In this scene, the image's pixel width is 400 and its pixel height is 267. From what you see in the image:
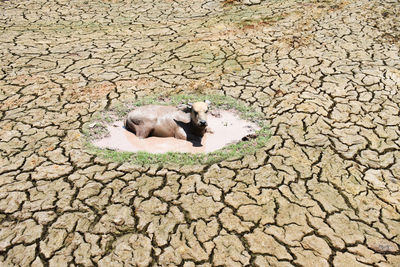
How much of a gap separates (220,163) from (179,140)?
2.44 ft

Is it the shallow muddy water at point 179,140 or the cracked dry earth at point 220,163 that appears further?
the shallow muddy water at point 179,140

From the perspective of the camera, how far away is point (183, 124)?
4816 mm

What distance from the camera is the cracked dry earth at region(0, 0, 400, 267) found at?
3.43m

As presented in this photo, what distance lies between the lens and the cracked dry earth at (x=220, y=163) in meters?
3.43

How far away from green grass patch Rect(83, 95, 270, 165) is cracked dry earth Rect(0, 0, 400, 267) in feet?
0.40

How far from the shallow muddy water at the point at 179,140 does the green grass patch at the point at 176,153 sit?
0.11 meters

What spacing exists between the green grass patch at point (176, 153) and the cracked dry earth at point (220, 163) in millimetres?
123

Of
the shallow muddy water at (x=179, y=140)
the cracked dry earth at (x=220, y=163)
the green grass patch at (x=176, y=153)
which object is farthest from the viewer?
the shallow muddy water at (x=179, y=140)

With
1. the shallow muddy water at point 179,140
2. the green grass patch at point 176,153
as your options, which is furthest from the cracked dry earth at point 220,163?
the shallow muddy water at point 179,140

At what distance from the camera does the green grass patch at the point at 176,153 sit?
4.48 meters

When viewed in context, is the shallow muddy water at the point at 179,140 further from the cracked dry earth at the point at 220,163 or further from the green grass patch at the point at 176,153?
the cracked dry earth at the point at 220,163

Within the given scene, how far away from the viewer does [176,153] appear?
4.57 m

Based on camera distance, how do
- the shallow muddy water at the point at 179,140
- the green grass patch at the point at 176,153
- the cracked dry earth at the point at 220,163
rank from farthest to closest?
1. the shallow muddy water at the point at 179,140
2. the green grass patch at the point at 176,153
3. the cracked dry earth at the point at 220,163

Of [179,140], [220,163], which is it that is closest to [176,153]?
[179,140]
